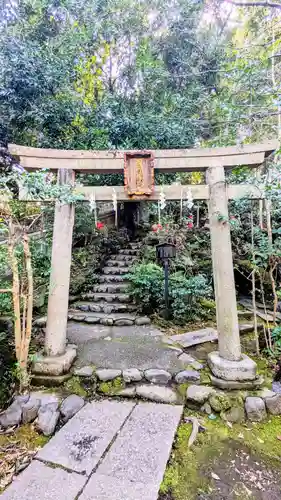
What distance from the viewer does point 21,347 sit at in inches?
107

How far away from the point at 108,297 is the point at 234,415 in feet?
12.0

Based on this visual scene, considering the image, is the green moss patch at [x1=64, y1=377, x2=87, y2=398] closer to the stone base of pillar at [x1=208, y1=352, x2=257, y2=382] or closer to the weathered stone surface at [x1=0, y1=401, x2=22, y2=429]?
the weathered stone surface at [x1=0, y1=401, x2=22, y2=429]

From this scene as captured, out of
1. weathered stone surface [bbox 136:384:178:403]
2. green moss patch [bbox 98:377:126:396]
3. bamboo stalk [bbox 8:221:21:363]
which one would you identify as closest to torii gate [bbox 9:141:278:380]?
bamboo stalk [bbox 8:221:21:363]

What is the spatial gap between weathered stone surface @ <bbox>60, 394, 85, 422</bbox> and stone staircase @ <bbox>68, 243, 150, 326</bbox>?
2.03 metres

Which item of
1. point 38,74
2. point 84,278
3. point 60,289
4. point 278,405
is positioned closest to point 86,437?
point 60,289

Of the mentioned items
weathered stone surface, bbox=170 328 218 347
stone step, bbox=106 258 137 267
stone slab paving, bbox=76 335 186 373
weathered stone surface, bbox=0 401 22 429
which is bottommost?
weathered stone surface, bbox=0 401 22 429

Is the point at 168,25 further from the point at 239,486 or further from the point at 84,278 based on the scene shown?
the point at 239,486

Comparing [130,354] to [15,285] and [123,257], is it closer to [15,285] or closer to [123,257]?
[15,285]

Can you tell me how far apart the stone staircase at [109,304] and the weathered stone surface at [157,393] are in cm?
192

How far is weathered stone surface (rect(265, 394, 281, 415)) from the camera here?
260 cm

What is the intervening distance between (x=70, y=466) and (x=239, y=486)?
1304 mm

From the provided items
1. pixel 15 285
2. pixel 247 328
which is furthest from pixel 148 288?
pixel 15 285

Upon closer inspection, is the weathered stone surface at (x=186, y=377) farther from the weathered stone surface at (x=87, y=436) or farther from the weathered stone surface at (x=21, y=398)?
the weathered stone surface at (x=21, y=398)

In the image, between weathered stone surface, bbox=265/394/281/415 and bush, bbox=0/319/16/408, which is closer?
weathered stone surface, bbox=265/394/281/415
